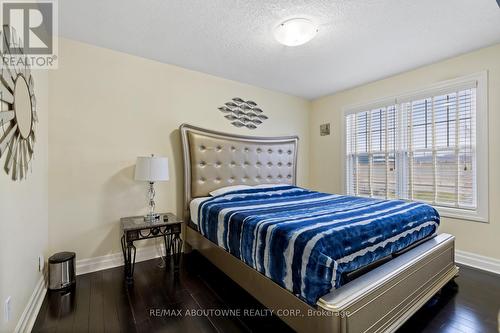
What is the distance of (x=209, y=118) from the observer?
336 cm

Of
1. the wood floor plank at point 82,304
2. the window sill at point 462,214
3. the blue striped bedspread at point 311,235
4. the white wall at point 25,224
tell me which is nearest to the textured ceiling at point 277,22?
the white wall at point 25,224

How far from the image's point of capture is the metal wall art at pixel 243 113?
356cm

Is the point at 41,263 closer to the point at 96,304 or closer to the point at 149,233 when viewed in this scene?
the point at 96,304

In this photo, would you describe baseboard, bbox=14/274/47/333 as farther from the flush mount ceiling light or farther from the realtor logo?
the flush mount ceiling light

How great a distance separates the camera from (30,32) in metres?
2.01

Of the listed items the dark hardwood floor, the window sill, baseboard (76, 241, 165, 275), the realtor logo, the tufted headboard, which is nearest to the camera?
the realtor logo

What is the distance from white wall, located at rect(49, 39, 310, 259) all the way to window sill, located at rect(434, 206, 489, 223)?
3380 millimetres

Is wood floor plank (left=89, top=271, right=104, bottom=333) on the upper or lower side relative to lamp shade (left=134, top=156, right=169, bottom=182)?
lower

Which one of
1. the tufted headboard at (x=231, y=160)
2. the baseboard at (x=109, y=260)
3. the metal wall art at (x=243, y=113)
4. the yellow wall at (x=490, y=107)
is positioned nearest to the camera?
the baseboard at (x=109, y=260)

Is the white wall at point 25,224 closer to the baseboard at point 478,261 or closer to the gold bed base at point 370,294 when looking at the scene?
the gold bed base at point 370,294

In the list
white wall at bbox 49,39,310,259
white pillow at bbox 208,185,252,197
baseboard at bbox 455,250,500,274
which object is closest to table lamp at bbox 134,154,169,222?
white wall at bbox 49,39,310,259

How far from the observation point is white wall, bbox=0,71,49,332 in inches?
51.5

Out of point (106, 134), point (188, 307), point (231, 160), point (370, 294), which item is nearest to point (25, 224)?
point (106, 134)

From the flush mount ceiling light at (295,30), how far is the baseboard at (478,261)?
121 inches
